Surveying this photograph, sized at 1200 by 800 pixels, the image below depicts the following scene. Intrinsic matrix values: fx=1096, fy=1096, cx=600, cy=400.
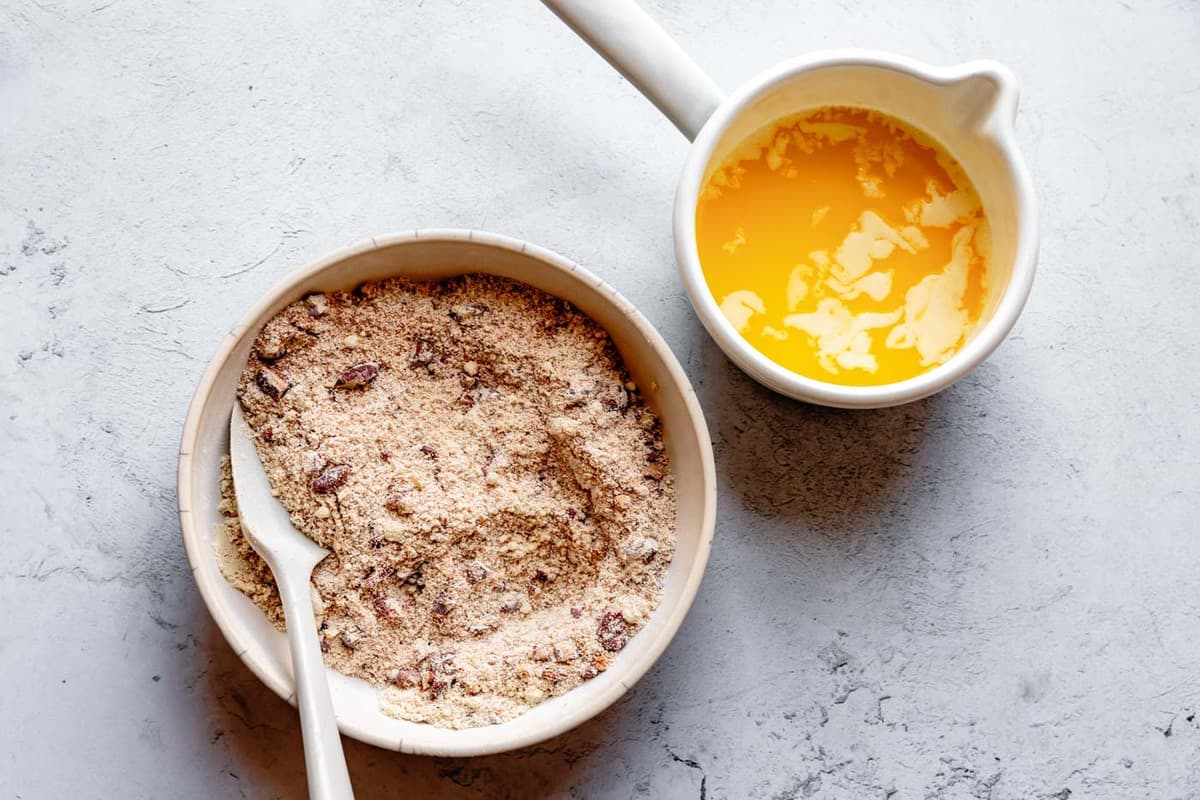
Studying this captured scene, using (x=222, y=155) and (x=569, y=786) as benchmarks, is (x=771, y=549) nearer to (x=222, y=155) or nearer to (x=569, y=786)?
(x=569, y=786)

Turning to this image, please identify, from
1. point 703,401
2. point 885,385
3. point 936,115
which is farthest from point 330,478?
point 936,115

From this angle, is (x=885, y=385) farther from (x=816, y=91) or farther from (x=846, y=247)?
(x=816, y=91)

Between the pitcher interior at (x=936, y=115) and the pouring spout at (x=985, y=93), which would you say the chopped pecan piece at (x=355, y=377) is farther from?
the pouring spout at (x=985, y=93)

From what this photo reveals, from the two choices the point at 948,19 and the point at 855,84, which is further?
the point at 948,19

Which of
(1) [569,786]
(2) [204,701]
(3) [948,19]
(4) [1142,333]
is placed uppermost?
(3) [948,19]

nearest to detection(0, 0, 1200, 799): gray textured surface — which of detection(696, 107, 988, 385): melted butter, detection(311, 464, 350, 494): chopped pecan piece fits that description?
detection(696, 107, 988, 385): melted butter

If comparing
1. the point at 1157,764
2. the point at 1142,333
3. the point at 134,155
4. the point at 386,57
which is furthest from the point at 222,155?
the point at 1157,764

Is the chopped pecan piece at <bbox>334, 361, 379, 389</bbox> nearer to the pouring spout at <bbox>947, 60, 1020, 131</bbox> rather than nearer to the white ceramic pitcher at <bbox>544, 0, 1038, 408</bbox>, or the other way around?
the white ceramic pitcher at <bbox>544, 0, 1038, 408</bbox>
